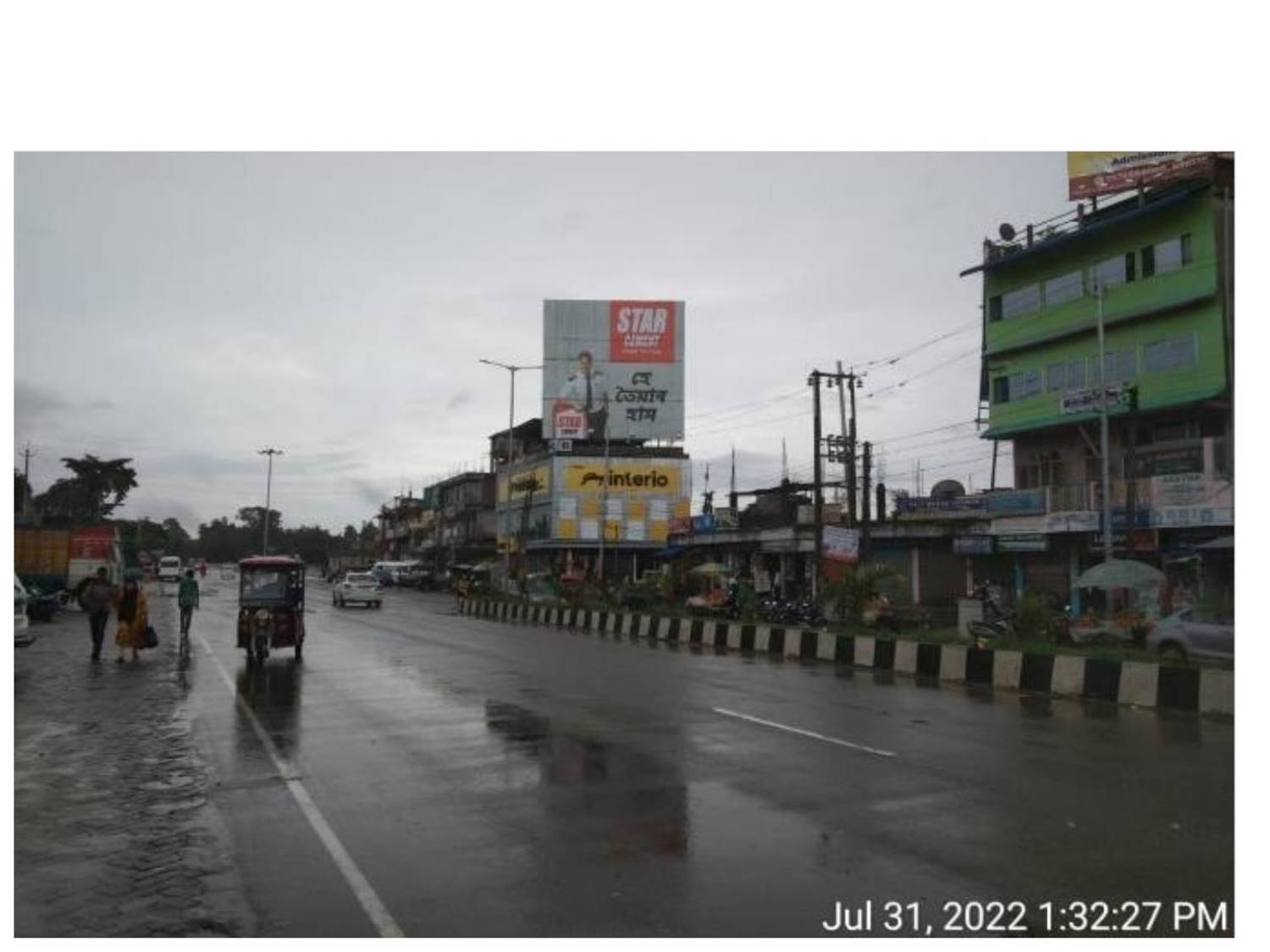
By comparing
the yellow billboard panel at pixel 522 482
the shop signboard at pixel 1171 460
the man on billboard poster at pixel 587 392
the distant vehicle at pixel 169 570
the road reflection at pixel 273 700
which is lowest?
the distant vehicle at pixel 169 570

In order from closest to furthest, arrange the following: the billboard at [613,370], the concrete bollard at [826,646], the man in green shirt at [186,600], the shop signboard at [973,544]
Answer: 1. the concrete bollard at [826,646]
2. the man in green shirt at [186,600]
3. the shop signboard at [973,544]
4. the billboard at [613,370]

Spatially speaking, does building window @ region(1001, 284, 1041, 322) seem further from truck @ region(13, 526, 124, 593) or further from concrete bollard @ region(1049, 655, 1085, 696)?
truck @ region(13, 526, 124, 593)

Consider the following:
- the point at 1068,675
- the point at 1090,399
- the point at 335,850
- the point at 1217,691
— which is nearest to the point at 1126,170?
the point at 1090,399

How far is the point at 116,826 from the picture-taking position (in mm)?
7727

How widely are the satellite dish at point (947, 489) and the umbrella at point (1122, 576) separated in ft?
63.8

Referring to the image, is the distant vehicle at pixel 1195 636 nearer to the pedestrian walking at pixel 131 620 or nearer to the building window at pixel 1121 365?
the pedestrian walking at pixel 131 620

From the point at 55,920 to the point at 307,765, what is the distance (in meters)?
4.08

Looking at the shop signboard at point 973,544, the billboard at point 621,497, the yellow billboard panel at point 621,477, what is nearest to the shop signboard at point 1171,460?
the shop signboard at point 973,544

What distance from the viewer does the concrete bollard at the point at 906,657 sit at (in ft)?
63.6

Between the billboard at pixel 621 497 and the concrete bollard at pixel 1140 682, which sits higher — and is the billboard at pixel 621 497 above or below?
above

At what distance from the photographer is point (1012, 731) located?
11711 mm

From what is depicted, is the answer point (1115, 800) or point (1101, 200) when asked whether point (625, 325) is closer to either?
point (1101, 200)

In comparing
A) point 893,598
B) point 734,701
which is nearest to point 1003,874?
point 734,701

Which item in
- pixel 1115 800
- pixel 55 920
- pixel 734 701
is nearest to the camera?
pixel 55 920
